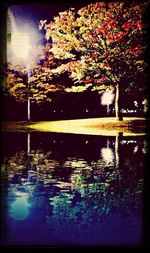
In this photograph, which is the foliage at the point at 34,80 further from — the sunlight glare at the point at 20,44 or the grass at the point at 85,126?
the grass at the point at 85,126

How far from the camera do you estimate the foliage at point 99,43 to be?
3.75 m

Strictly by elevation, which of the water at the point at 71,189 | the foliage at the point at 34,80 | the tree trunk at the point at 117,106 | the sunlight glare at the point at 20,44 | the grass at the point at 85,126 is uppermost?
the sunlight glare at the point at 20,44

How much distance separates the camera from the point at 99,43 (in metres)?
3.90

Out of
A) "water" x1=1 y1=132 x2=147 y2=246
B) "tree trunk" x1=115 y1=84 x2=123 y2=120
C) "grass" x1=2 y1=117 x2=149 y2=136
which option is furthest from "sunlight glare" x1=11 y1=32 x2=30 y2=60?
"tree trunk" x1=115 y1=84 x2=123 y2=120

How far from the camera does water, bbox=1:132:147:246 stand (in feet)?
10.8

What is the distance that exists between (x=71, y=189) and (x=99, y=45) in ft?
5.44

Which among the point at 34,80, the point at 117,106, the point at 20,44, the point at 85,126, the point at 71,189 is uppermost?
the point at 20,44

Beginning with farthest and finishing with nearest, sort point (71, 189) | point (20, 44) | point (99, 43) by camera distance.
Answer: point (99, 43), point (20, 44), point (71, 189)

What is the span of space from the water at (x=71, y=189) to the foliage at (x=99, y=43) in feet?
2.41

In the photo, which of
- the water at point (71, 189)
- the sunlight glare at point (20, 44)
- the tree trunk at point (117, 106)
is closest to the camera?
the water at point (71, 189)

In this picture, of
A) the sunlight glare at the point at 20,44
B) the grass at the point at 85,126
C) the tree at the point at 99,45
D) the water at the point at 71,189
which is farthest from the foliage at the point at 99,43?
the water at the point at 71,189

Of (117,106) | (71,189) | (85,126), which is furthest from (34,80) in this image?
(71,189)

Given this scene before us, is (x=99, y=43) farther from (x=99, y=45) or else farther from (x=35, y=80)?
(x=35, y=80)

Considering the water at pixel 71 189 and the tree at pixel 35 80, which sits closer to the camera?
the water at pixel 71 189
